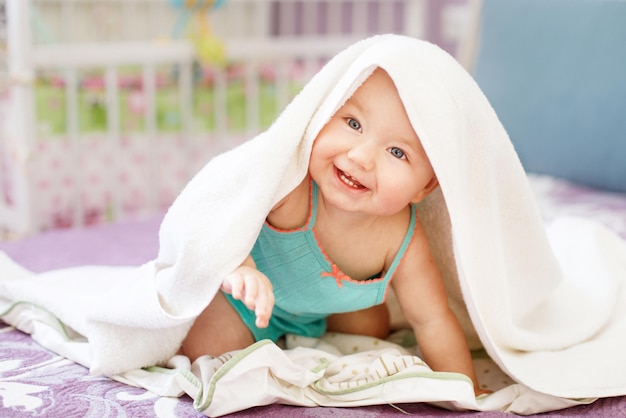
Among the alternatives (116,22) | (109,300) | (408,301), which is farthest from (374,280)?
(116,22)

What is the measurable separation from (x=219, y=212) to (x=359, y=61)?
24cm

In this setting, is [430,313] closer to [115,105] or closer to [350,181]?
[350,181]

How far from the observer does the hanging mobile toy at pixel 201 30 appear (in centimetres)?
260

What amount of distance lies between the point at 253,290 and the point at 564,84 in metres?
1.34

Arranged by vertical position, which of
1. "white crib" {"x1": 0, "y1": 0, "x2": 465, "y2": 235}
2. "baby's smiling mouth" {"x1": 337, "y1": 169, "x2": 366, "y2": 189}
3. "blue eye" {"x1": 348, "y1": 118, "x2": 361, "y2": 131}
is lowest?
"white crib" {"x1": 0, "y1": 0, "x2": 465, "y2": 235}

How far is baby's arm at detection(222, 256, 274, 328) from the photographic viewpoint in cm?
91

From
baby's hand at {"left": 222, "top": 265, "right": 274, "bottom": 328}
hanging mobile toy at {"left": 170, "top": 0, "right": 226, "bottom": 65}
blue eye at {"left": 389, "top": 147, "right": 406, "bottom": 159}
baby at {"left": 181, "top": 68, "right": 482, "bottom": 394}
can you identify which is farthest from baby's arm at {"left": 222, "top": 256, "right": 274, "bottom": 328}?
hanging mobile toy at {"left": 170, "top": 0, "right": 226, "bottom": 65}

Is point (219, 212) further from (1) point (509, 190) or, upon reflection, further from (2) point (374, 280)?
(1) point (509, 190)

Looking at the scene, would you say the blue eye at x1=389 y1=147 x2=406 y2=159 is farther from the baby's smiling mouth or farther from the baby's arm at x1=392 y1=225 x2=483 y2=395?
the baby's arm at x1=392 y1=225 x2=483 y2=395

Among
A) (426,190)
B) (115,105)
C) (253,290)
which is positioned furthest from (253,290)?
(115,105)

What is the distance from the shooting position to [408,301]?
1166 millimetres

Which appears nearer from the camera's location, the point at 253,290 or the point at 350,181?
the point at 253,290

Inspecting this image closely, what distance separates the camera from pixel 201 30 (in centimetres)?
273

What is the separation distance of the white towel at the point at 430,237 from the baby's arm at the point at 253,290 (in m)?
0.02
